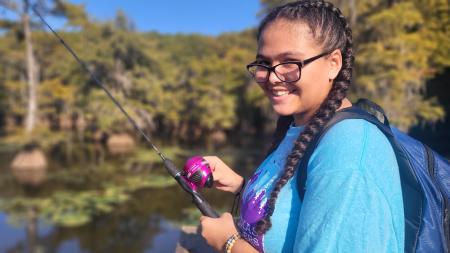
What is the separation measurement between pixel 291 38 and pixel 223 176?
85 cm

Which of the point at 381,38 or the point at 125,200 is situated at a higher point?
the point at 381,38

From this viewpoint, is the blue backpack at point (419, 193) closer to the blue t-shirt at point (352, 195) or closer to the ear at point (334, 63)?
the blue t-shirt at point (352, 195)

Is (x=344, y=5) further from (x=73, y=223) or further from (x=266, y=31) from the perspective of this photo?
(x=266, y=31)

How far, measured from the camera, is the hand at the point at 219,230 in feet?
3.62

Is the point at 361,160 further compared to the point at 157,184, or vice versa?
the point at 157,184

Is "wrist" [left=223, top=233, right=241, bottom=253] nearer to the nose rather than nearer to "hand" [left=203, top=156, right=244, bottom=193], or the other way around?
the nose

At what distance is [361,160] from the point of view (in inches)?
32.0

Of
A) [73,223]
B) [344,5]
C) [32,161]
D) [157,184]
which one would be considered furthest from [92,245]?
[344,5]

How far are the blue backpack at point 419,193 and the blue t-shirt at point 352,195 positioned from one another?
0.03 m

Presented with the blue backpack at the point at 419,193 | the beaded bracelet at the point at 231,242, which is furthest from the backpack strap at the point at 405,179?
the beaded bracelet at the point at 231,242

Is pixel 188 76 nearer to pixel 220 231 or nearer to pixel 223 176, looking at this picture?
pixel 223 176

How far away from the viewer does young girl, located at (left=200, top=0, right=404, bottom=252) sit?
0.80 metres

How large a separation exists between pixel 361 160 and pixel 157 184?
10.5 meters

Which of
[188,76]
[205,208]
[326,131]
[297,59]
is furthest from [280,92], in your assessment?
[188,76]
